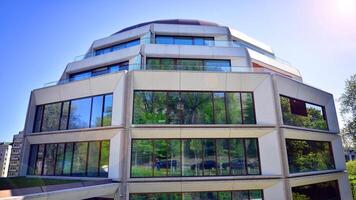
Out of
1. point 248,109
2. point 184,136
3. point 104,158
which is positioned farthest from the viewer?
point 248,109

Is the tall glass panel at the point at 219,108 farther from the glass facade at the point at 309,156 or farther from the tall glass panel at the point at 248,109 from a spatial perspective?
the glass facade at the point at 309,156

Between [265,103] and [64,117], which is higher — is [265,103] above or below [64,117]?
above

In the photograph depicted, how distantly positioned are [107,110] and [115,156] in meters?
3.04

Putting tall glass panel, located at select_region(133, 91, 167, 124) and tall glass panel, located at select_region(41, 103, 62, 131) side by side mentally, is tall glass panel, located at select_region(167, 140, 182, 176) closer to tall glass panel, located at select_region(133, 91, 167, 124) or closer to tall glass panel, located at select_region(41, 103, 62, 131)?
tall glass panel, located at select_region(133, 91, 167, 124)

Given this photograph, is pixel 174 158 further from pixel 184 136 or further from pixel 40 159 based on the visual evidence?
pixel 40 159

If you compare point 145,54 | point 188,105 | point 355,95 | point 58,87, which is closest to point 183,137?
point 188,105

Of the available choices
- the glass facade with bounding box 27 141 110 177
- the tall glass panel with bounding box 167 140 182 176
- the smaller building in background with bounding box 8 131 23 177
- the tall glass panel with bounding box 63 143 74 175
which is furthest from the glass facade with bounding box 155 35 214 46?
the smaller building in background with bounding box 8 131 23 177

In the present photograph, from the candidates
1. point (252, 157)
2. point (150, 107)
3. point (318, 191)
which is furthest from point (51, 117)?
point (318, 191)

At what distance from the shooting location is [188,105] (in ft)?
48.2

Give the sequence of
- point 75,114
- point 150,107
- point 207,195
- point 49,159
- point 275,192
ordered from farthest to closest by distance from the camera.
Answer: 1. point 49,159
2. point 75,114
3. point 150,107
4. point 275,192
5. point 207,195

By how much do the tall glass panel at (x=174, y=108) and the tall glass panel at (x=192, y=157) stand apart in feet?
4.66

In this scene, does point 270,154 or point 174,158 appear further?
point 270,154

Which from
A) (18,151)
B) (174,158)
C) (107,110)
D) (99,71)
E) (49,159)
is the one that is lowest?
(174,158)

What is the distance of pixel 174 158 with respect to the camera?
45.3 ft
